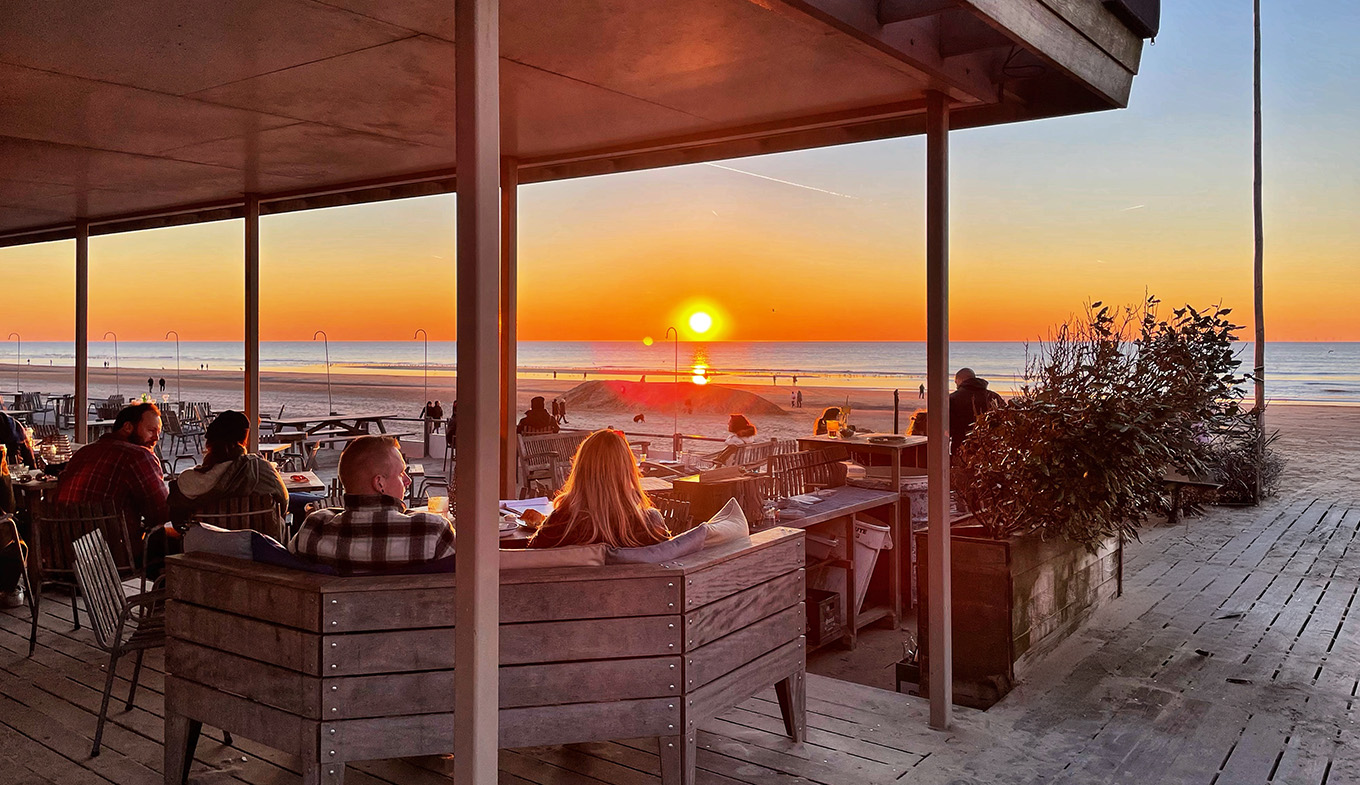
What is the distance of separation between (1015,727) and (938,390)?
1.41 m

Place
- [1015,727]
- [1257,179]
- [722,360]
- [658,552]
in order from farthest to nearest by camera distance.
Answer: [722,360] → [1257,179] → [1015,727] → [658,552]

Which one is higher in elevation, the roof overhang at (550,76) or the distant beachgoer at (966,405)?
the roof overhang at (550,76)

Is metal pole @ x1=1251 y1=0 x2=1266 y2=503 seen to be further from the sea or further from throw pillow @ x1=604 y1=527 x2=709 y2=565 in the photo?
the sea

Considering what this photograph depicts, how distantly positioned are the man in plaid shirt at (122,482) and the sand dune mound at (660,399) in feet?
80.8

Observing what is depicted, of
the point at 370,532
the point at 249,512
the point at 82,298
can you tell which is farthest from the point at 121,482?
the point at 82,298

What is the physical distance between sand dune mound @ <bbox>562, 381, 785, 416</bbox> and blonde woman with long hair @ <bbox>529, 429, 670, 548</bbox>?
85.6 ft

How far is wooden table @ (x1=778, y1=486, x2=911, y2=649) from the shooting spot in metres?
5.73

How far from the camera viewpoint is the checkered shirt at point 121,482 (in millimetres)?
5023

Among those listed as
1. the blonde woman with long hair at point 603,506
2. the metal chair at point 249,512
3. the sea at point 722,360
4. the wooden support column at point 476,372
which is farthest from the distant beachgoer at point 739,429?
the sea at point 722,360

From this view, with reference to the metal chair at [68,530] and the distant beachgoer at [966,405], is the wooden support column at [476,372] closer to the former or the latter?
the metal chair at [68,530]

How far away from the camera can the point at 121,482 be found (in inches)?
202

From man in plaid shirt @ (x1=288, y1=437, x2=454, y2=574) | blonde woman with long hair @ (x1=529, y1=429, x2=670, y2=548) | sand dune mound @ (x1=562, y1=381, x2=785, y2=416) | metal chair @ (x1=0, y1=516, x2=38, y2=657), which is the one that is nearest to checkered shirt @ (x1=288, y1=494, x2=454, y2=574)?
man in plaid shirt @ (x1=288, y1=437, x2=454, y2=574)

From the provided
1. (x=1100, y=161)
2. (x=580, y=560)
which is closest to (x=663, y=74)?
(x=580, y=560)

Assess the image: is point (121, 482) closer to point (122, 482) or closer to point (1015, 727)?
point (122, 482)
